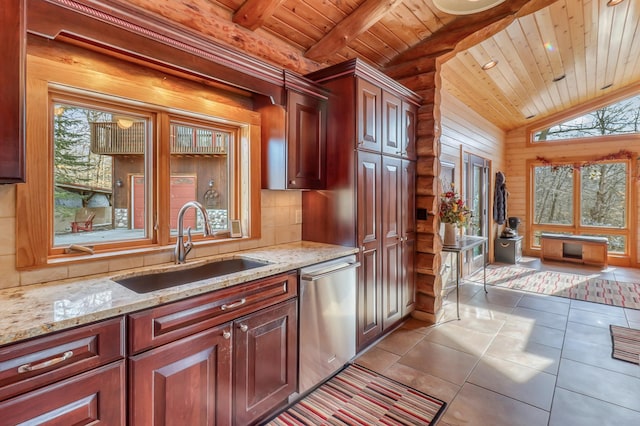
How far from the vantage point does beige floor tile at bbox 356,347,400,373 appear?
262cm

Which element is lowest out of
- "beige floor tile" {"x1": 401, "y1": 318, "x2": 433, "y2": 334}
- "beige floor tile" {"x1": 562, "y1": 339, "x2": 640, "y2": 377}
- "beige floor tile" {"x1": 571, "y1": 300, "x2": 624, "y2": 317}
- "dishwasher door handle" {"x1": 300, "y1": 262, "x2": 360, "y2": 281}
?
"beige floor tile" {"x1": 562, "y1": 339, "x2": 640, "y2": 377}

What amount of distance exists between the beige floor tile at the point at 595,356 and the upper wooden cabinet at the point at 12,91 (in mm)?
3927

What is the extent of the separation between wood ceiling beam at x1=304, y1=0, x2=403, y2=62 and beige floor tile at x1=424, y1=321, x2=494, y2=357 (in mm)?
2914

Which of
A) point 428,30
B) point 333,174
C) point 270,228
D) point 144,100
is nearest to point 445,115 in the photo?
point 428,30

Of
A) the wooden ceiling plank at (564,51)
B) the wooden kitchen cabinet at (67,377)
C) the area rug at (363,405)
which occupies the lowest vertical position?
the area rug at (363,405)

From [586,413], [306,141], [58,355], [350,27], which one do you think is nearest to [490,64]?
[350,27]

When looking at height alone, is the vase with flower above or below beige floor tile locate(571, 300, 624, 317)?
above

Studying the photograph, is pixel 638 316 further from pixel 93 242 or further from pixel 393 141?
pixel 93 242

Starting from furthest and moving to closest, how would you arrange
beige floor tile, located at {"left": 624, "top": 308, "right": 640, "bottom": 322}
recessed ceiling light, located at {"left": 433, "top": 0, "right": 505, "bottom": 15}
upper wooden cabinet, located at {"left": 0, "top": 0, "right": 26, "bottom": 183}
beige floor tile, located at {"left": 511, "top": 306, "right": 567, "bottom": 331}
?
beige floor tile, located at {"left": 624, "top": 308, "right": 640, "bottom": 322} < beige floor tile, located at {"left": 511, "top": 306, "right": 567, "bottom": 331} < recessed ceiling light, located at {"left": 433, "top": 0, "right": 505, "bottom": 15} < upper wooden cabinet, located at {"left": 0, "top": 0, "right": 26, "bottom": 183}

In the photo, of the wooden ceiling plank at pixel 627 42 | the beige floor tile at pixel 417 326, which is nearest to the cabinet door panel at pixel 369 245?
the beige floor tile at pixel 417 326

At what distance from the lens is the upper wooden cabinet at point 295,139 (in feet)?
8.04

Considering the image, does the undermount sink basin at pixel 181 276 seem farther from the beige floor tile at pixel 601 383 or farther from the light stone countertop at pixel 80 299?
the beige floor tile at pixel 601 383

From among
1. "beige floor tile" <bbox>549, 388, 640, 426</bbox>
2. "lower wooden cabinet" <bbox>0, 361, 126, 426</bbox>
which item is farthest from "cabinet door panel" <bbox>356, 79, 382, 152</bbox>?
"beige floor tile" <bbox>549, 388, 640, 426</bbox>

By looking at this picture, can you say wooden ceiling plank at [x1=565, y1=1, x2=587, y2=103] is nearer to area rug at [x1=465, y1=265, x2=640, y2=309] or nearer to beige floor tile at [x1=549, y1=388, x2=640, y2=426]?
area rug at [x1=465, y1=265, x2=640, y2=309]
